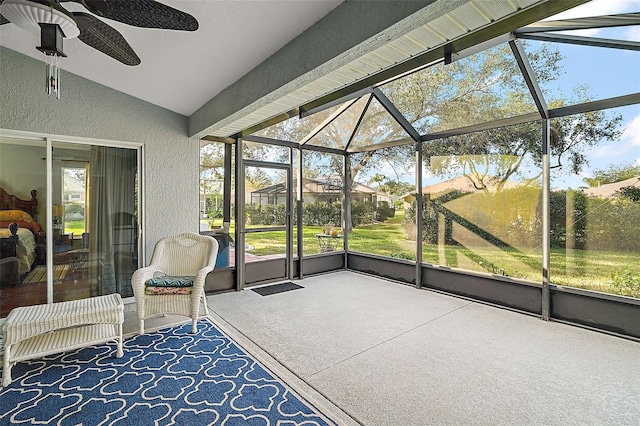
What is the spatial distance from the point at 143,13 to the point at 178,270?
3102 millimetres

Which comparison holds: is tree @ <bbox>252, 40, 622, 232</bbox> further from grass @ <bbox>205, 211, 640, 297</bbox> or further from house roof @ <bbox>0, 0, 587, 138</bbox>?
house roof @ <bbox>0, 0, 587, 138</bbox>

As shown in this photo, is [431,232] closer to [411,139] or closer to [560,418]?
[411,139]

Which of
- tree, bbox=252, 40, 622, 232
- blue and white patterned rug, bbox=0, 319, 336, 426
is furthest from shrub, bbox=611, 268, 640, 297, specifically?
blue and white patterned rug, bbox=0, 319, 336, 426

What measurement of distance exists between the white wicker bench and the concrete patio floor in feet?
3.94

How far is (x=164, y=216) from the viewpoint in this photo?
172 inches

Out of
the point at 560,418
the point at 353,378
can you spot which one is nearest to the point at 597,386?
the point at 560,418

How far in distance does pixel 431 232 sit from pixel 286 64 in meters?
3.53

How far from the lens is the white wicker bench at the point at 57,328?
2.39 metres

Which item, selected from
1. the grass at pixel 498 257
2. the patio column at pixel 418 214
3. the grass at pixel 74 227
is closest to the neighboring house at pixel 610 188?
the grass at pixel 498 257

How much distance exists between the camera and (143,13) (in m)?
1.61

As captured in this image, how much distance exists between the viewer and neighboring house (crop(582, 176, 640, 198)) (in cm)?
318

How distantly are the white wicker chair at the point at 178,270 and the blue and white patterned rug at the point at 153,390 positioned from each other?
0.39 metres

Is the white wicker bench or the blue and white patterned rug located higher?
the white wicker bench

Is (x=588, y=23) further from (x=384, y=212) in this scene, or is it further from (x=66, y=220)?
(x=66, y=220)
